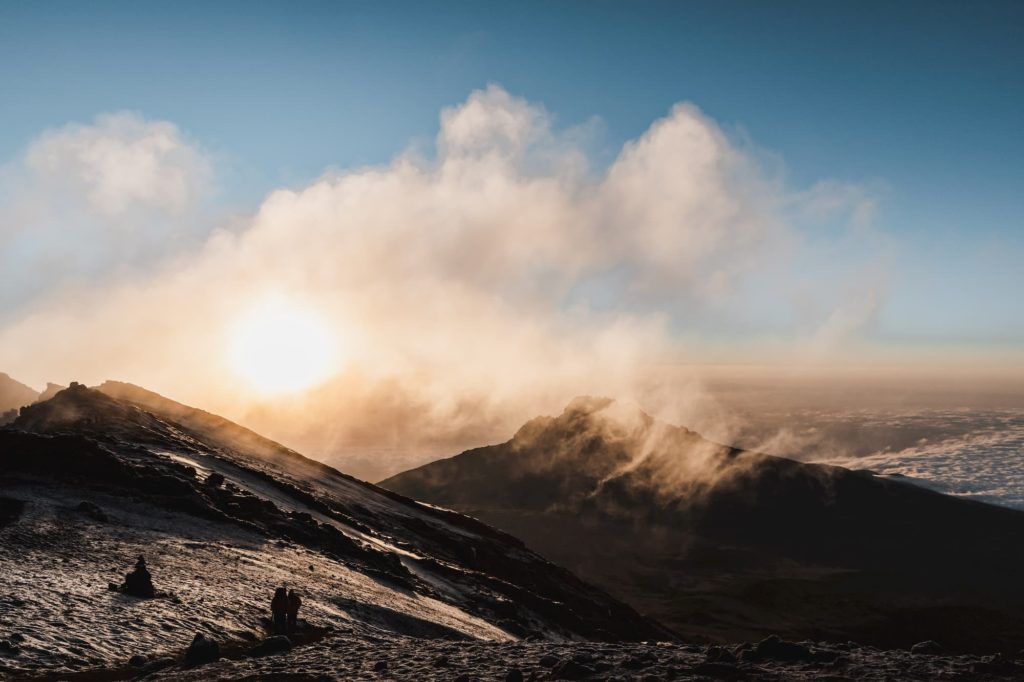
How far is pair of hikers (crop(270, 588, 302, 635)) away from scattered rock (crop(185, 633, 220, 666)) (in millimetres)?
3615

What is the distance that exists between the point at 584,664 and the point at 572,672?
43 centimetres

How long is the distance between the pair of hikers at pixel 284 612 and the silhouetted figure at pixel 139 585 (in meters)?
3.09

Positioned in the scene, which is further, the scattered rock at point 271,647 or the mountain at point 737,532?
the mountain at point 737,532

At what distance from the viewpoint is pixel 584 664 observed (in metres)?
11.2

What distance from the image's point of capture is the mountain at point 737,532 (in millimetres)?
69562

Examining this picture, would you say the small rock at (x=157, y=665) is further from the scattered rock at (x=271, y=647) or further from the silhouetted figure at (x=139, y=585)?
the silhouetted figure at (x=139, y=585)

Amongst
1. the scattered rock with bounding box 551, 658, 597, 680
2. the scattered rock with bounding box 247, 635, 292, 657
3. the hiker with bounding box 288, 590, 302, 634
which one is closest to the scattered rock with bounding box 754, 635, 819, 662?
the scattered rock with bounding box 551, 658, 597, 680

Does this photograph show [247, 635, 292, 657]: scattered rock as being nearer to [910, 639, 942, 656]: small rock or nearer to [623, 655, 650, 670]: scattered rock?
[623, 655, 650, 670]: scattered rock

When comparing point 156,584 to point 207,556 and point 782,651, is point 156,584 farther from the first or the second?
point 782,651

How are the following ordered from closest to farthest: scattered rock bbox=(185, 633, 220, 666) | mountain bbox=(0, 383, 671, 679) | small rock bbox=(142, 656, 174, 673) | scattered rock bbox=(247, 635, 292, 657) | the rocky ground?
the rocky ground < small rock bbox=(142, 656, 174, 673) < scattered rock bbox=(185, 633, 220, 666) < scattered rock bbox=(247, 635, 292, 657) < mountain bbox=(0, 383, 671, 679)

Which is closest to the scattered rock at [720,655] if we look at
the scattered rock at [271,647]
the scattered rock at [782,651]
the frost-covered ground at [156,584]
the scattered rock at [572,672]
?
the scattered rock at [782,651]

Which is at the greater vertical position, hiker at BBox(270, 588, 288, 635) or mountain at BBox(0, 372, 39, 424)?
mountain at BBox(0, 372, 39, 424)

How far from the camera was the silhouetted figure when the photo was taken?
1717cm

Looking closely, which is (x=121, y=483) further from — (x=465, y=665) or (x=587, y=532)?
(x=587, y=532)
